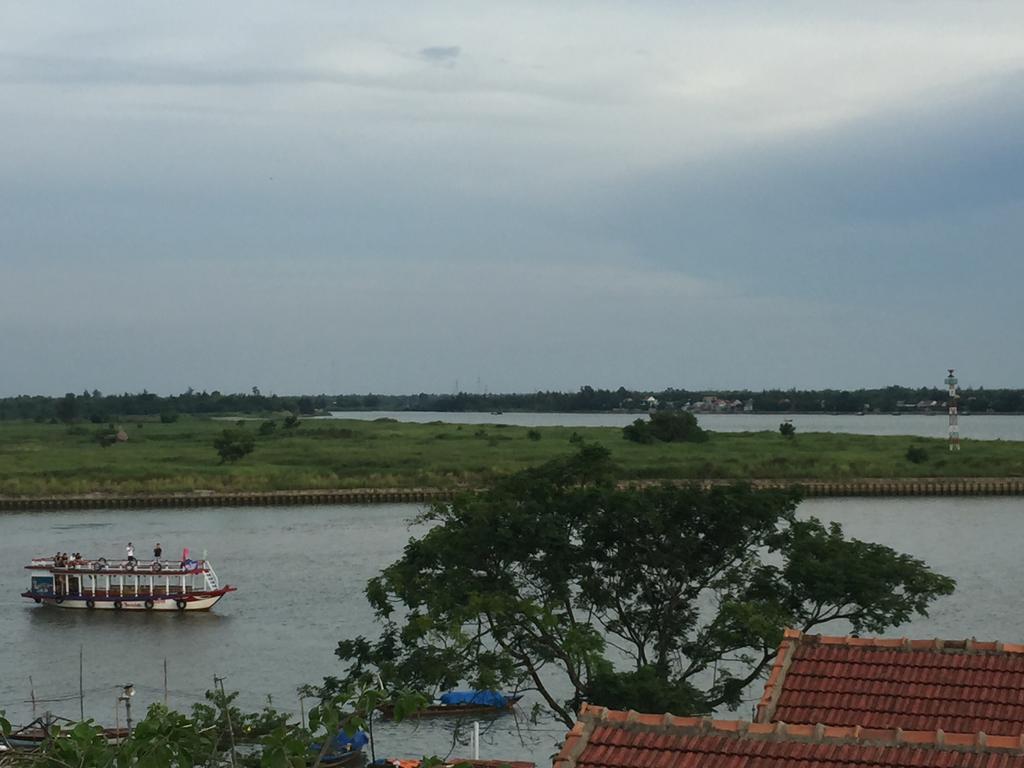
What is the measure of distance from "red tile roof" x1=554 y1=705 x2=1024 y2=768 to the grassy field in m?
62.9

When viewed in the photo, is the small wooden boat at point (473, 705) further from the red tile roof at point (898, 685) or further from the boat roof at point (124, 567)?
the boat roof at point (124, 567)

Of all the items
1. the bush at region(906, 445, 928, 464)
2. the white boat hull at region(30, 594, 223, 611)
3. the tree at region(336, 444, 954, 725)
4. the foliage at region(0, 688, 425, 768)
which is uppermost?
the foliage at region(0, 688, 425, 768)

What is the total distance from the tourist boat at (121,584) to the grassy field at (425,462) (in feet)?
106

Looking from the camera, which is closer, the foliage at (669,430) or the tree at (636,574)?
the tree at (636,574)

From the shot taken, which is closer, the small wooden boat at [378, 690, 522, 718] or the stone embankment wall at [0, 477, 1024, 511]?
the small wooden boat at [378, 690, 522, 718]

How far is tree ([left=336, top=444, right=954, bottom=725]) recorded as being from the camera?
2073 centimetres

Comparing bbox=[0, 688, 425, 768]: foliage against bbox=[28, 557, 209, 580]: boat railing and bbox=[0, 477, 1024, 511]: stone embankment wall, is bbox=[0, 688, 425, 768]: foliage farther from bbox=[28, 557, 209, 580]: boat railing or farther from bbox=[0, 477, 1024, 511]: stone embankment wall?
bbox=[0, 477, 1024, 511]: stone embankment wall

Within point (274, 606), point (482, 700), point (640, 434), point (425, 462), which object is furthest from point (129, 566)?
point (640, 434)

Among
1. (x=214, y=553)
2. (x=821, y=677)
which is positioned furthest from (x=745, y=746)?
(x=214, y=553)

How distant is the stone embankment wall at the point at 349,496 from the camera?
75688 millimetres

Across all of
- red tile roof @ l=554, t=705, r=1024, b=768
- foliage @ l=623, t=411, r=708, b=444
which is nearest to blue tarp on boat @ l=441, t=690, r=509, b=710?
red tile roof @ l=554, t=705, r=1024, b=768

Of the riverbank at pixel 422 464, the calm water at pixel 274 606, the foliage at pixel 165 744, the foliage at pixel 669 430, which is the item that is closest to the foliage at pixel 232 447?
the riverbank at pixel 422 464

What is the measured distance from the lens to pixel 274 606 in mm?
41500

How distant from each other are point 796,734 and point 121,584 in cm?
3893
